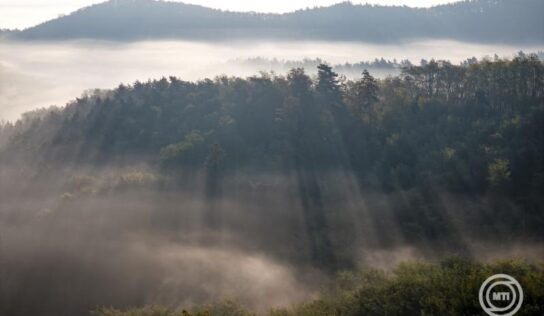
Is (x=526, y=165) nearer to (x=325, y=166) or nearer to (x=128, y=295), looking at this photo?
(x=325, y=166)

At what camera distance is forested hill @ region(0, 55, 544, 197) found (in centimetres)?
10994

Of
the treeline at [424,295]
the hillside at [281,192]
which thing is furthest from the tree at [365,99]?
the treeline at [424,295]

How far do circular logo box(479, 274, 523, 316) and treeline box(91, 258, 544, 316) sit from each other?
0.57 meters

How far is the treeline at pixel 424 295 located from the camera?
137 ft

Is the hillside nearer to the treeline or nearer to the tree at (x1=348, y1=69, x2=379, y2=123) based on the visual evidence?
the tree at (x1=348, y1=69, x2=379, y2=123)

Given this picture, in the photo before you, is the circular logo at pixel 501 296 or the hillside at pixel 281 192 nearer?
the circular logo at pixel 501 296

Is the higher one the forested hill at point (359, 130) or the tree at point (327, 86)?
the tree at point (327, 86)

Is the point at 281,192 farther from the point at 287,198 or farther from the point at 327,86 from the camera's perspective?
the point at 327,86

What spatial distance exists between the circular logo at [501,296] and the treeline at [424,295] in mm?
568

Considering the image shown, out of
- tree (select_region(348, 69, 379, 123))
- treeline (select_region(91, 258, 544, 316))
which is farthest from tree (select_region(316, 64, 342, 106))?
treeline (select_region(91, 258, 544, 316))

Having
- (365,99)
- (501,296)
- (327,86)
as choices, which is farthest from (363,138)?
(501,296)

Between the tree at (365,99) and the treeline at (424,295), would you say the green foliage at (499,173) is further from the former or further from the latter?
the treeline at (424,295)

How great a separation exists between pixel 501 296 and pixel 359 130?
8738 centimetres

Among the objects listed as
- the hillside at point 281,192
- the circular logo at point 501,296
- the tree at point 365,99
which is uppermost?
the tree at point 365,99
